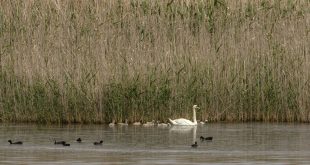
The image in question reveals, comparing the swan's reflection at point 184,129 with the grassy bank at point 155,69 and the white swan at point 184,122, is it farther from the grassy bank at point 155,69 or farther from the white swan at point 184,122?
the grassy bank at point 155,69

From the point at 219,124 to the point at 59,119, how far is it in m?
2.88

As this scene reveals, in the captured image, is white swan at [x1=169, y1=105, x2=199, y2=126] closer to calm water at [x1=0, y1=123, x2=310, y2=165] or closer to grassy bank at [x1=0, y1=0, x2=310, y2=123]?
calm water at [x1=0, y1=123, x2=310, y2=165]

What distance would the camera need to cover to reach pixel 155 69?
1903 centimetres

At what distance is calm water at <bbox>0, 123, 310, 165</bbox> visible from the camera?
1352 centimetres

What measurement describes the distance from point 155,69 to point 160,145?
150 inches

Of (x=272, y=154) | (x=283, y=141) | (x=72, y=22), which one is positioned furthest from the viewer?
(x=72, y=22)

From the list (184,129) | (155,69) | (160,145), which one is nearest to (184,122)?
(184,129)

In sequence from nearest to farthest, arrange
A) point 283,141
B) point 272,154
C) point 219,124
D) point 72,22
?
point 272,154 < point 283,141 < point 219,124 < point 72,22

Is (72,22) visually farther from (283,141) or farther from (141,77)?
(283,141)

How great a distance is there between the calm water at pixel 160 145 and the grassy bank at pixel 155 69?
56 centimetres

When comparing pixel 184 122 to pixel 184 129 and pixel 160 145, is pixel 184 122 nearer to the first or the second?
pixel 184 129

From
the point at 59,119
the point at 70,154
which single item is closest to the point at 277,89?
the point at 59,119

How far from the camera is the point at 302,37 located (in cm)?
1944

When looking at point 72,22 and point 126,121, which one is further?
point 72,22
